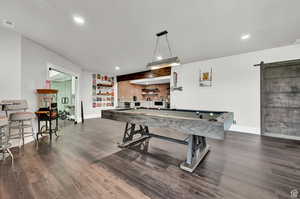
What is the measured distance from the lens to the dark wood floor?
141 cm

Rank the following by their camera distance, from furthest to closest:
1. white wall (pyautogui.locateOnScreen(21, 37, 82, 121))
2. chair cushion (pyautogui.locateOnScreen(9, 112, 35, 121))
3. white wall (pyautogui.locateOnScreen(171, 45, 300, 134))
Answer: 1. white wall (pyautogui.locateOnScreen(171, 45, 300, 134))
2. white wall (pyautogui.locateOnScreen(21, 37, 82, 121))
3. chair cushion (pyautogui.locateOnScreen(9, 112, 35, 121))

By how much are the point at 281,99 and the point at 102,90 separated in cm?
824

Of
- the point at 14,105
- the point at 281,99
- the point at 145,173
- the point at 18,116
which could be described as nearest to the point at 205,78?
the point at 281,99

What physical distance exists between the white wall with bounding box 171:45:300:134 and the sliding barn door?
0.56ft

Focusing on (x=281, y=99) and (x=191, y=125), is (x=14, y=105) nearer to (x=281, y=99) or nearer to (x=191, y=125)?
(x=191, y=125)

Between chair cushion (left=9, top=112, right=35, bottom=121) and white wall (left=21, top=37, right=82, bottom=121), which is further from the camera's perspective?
white wall (left=21, top=37, right=82, bottom=121)

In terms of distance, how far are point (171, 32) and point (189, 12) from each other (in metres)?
0.67

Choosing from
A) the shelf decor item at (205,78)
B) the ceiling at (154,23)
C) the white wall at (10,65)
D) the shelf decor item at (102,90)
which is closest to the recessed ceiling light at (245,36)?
the ceiling at (154,23)

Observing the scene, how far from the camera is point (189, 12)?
2.14m

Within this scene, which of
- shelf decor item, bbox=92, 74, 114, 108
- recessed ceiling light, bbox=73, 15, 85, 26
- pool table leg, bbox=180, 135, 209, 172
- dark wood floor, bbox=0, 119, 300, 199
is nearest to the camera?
dark wood floor, bbox=0, 119, 300, 199

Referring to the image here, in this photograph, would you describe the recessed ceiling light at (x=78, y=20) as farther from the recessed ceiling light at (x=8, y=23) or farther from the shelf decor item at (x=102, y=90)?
the shelf decor item at (x=102, y=90)

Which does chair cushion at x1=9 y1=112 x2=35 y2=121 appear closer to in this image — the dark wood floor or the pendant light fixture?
the dark wood floor

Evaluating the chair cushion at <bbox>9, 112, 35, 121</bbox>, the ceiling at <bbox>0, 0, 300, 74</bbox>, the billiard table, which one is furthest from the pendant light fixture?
the chair cushion at <bbox>9, 112, 35, 121</bbox>

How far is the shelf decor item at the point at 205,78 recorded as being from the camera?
4.63m
